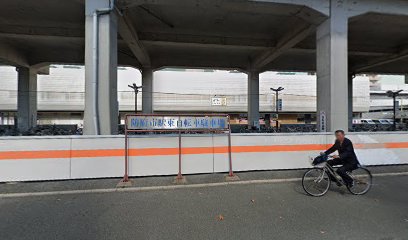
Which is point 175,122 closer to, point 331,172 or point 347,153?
point 331,172

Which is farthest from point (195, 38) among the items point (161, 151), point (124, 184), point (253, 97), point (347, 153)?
point (347, 153)

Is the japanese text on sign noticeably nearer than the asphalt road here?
No

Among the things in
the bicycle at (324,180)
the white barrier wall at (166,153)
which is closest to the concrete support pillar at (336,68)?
the white barrier wall at (166,153)

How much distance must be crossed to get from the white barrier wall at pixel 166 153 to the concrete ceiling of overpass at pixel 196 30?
531 cm

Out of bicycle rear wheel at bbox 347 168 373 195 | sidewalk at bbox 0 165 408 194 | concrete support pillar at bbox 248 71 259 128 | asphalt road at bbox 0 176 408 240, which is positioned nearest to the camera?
asphalt road at bbox 0 176 408 240

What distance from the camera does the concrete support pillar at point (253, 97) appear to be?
69.5ft

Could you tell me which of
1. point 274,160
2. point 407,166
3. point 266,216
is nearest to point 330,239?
point 266,216

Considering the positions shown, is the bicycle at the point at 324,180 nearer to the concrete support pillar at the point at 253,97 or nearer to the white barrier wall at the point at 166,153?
the white barrier wall at the point at 166,153

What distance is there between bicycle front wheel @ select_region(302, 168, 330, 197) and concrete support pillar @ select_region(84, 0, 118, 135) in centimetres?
648

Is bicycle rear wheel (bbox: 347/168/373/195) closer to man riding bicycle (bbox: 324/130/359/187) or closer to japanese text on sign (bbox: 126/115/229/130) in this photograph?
man riding bicycle (bbox: 324/130/359/187)

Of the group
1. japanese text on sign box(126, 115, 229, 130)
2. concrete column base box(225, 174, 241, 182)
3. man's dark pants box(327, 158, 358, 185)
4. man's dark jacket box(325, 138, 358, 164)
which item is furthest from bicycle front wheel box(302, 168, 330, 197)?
japanese text on sign box(126, 115, 229, 130)

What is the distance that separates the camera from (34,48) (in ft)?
59.1

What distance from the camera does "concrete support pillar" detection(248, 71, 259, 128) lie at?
21.2 metres

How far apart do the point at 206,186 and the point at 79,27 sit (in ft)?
38.3
